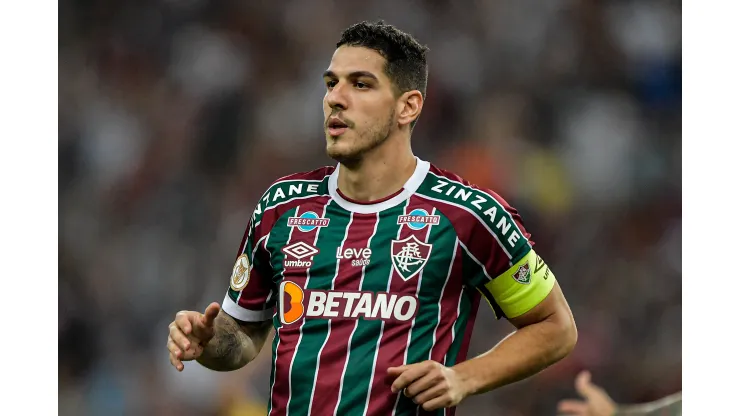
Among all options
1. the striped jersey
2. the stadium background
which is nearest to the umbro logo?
the striped jersey

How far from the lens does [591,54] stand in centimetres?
607

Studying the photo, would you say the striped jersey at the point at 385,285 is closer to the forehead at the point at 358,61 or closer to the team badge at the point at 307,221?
Answer: the team badge at the point at 307,221

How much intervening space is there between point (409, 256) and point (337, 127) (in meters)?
0.49

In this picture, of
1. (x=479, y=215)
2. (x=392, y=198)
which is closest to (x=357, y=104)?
(x=392, y=198)

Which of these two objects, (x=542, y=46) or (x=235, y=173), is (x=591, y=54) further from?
(x=235, y=173)

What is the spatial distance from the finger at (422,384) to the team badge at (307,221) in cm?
73

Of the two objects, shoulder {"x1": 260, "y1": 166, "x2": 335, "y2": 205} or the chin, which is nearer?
the chin

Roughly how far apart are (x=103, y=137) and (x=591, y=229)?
11.6 ft

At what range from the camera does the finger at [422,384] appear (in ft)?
8.16

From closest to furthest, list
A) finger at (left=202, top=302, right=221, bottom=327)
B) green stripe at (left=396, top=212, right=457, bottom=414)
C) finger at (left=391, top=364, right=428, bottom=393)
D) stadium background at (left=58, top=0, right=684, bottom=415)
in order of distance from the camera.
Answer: finger at (left=391, top=364, right=428, bottom=393) < finger at (left=202, top=302, right=221, bottom=327) < green stripe at (left=396, top=212, right=457, bottom=414) < stadium background at (left=58, top=0, right=684, bottom=415)

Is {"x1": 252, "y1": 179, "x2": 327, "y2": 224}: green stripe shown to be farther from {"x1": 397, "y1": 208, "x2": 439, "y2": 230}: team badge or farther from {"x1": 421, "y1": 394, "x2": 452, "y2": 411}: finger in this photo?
{"x1": 421, "y1": 394, "x2": 452, "y2": 411}: finger

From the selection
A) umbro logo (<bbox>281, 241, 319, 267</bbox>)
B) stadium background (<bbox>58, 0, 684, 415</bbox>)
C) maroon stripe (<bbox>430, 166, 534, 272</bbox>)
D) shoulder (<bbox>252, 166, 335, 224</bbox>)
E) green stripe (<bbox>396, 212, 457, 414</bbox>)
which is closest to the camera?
green stripe (<bbox>396, 212, 457, 414</bbox>)

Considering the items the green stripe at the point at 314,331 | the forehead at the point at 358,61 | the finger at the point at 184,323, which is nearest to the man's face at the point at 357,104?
the forehead at the point at 358,61

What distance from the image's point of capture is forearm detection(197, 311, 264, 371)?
2920 mm
